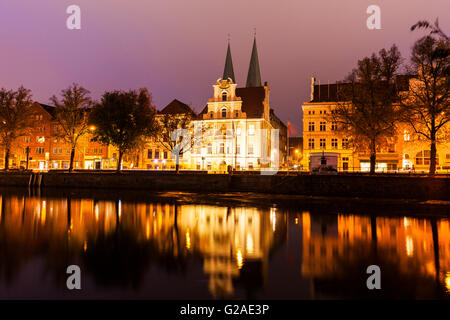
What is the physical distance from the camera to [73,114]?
194ft

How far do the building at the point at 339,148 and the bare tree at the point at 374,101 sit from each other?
16460mm

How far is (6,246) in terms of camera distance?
15555 mm

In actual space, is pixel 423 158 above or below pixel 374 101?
below

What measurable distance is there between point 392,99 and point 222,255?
34.7 metres

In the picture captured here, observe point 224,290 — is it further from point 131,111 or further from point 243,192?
point 131,111

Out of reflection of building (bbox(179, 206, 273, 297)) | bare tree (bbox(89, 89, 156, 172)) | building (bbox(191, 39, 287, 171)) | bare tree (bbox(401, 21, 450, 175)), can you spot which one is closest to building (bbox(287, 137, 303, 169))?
building (bbox(191, 39, 287, 171))

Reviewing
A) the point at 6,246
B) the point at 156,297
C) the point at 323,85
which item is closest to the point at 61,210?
the point at 6,246

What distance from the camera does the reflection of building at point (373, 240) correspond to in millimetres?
12578

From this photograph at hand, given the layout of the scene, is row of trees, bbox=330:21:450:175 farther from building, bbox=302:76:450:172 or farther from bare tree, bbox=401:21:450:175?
building, bbox=302:76:450:172

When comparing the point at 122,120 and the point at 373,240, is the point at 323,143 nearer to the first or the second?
the point at 122,120

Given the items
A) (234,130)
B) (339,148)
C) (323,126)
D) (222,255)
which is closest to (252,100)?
(234,130)

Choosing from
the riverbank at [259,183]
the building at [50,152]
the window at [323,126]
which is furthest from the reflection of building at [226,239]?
the building at [50,152]

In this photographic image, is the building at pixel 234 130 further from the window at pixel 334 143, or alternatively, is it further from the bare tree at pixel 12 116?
the bare tree at pixel 12 116
